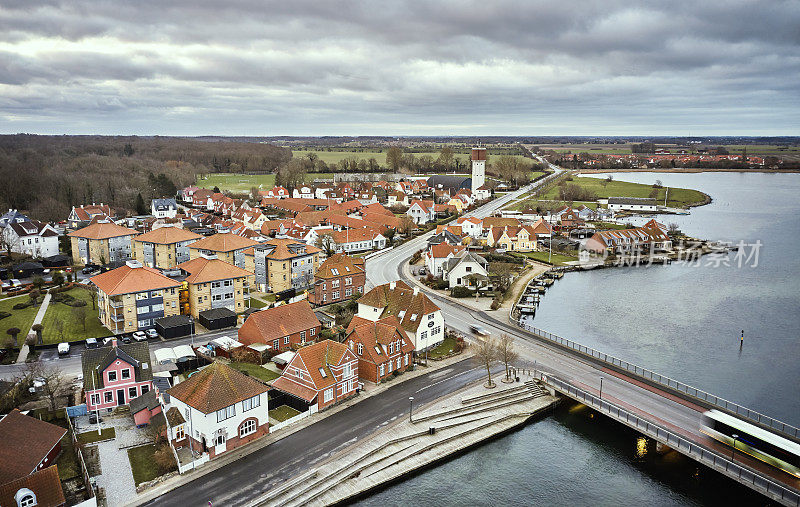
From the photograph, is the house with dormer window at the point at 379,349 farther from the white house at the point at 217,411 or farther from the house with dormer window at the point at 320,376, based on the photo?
the white house at the point at 217,411

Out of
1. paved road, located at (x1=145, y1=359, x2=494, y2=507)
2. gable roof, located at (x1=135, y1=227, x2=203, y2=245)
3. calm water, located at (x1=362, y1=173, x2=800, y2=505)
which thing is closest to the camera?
paved road, located at (x1=145, y1=359, x2=494, y2=507)

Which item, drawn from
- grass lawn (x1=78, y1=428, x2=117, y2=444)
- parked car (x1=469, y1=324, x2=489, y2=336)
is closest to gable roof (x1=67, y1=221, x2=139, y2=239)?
grass lawn (x1=78, y1=428, x2=117, y2=444)

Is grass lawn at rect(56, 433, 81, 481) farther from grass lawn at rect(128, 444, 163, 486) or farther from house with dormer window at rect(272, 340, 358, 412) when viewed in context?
house with dormer window at rect(272, 340, 358, 412)

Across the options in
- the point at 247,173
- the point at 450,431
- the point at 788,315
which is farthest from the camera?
the point at 247,173

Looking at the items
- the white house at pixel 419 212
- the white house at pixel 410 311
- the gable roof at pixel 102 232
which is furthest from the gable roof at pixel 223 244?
the white house at pixel 419 212

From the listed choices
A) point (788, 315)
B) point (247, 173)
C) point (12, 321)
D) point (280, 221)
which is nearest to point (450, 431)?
point (12, 321)

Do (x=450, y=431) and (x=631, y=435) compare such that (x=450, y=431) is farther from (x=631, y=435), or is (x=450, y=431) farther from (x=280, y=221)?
(x=280, y=221)
